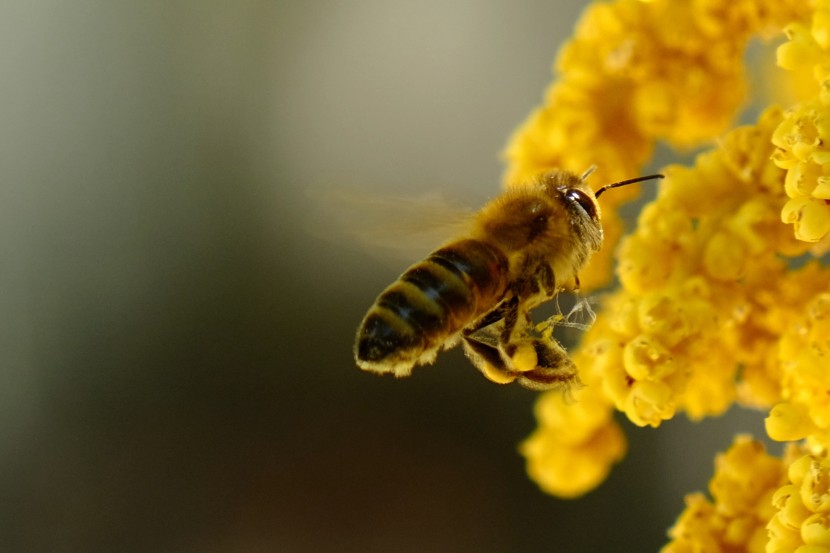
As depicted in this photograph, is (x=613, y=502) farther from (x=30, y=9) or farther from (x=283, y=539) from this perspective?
(x=30, y=9)

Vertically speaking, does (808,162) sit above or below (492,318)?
above

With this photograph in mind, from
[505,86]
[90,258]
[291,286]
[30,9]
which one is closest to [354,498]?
[291,286]

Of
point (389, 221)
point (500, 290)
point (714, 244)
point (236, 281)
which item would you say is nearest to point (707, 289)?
point (714, 244)

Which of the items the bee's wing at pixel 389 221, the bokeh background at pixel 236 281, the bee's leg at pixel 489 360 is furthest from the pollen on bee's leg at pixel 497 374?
the bokeh background at pixel 236 281

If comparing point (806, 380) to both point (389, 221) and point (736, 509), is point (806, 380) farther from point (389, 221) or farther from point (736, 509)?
point (389, 221)

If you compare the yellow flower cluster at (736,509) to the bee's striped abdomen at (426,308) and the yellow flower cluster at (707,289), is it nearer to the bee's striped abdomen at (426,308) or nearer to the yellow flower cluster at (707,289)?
the yellow flower cluster at (707,289)

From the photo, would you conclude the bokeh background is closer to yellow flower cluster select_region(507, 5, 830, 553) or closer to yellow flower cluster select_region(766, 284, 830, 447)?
yellow flower cluster select_region(507, 5, 830, 553)

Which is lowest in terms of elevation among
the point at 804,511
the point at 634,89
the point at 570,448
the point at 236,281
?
the point at 236,281
